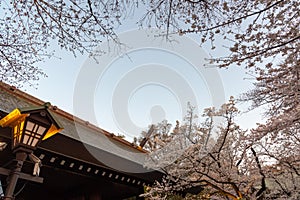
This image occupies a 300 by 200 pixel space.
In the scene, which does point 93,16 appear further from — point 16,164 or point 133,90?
point 133,90

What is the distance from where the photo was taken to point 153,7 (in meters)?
1.76

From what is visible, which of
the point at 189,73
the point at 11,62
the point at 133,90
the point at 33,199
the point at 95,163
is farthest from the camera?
the point at 133,90

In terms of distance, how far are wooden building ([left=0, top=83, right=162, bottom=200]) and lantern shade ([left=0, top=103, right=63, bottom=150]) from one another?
0.39 meters

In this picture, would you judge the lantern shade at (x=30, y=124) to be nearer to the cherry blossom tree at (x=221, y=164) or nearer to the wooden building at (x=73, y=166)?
the wooden building at (x=73, y=166)

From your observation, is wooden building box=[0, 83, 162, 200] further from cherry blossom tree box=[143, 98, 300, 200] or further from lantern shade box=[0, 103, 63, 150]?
cherry blossom tree box=[143, 98, 300, 200]

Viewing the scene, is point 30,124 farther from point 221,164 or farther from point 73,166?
point 221,164

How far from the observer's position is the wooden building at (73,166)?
2629mm

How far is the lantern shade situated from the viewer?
1780 mm

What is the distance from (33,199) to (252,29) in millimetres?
3677

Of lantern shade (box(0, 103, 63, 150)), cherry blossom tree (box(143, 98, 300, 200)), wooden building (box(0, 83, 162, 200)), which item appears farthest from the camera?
cherry blossom tree (box(143, 98, 300, 200))

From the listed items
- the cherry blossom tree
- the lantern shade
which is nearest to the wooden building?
the lantern shade

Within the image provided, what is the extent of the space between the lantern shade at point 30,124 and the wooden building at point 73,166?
39 centimetres

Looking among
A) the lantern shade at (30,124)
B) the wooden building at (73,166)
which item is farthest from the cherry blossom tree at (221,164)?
the lantern shade at (30,124)

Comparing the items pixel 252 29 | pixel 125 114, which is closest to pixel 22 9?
pixel 252 29
